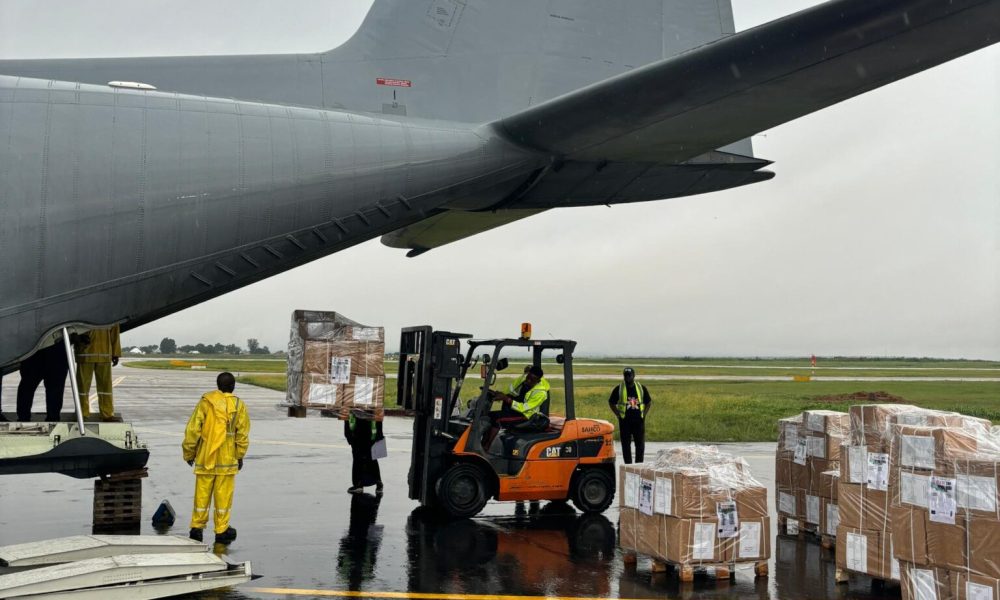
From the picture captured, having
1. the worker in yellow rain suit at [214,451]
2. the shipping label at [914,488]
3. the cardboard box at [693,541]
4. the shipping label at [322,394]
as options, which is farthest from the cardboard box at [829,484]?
the worker in yellow rain suit at [214,451]

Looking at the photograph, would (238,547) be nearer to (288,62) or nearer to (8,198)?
(8,198)

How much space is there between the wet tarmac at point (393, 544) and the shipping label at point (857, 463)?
918 mm

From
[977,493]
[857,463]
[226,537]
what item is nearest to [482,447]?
[226,537]

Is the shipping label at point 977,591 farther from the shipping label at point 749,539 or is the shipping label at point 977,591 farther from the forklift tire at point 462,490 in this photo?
the forklift tire at point 462,490

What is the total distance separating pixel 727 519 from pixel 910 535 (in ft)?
5.00

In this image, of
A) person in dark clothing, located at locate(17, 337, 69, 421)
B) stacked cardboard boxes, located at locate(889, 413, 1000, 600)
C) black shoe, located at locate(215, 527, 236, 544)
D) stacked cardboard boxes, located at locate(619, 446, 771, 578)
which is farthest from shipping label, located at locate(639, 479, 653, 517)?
person in dark clothing, located at locate(17, 337, 69, 421)

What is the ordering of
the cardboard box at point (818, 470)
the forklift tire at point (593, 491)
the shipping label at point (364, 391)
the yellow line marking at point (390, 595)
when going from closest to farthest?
the yellow line marking at point (390, 595) → the shipping label at point (364, 391) → the cardboard box at point (818, 470) → the forklift tire at point (593, 491)

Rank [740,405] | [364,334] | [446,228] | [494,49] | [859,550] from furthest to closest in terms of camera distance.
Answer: [740,405]
[446,228]
[494,49]
[364,334]
[859,550]

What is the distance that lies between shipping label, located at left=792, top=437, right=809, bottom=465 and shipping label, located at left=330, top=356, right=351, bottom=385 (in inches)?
187

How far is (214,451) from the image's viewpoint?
820 cm

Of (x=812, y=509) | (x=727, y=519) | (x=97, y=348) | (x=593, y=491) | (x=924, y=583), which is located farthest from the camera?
(x=593, y=491)

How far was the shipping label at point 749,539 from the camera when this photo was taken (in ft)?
25.1

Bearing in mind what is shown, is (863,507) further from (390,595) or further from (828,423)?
(390,595)

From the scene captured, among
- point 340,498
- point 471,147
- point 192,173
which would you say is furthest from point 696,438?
point 192,173
